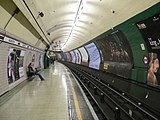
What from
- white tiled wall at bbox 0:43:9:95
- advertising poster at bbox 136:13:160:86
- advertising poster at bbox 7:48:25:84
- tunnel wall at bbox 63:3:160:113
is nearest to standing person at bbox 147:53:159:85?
advertising poster at bbox 136:13:160:86

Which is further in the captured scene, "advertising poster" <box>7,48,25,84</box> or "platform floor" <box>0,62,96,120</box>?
"advertising poster" <box>7,48,25,84</box>

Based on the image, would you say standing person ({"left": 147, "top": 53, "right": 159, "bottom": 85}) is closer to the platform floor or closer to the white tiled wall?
the platform floor

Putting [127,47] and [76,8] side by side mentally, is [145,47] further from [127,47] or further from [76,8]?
[76,8]

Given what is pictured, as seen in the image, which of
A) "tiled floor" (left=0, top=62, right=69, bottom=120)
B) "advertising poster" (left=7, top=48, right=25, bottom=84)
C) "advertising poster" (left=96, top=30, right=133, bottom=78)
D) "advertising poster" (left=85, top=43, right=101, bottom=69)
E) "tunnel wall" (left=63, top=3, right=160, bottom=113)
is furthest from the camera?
"advertising poster" (left=85, top=43, right=101, bottom=69)

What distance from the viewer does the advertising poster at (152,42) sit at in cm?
673

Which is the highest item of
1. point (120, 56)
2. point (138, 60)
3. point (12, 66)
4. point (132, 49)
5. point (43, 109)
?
point (132, 49)

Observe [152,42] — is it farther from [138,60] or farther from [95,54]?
[95,54]

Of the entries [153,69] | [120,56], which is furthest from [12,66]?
[153,69]

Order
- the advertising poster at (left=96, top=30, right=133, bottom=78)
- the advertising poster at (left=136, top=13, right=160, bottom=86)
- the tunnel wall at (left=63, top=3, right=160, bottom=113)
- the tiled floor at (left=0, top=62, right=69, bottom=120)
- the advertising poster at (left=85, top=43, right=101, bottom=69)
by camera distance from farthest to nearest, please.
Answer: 1. the advertising poster at (left=85, top=43, right=101, bottom=69)
2. the advertising poster at (left=96, top=30, right=133, bottom=78)
3. the tunnel wall at (left=63, top=3, right=160, bottom=113)
4. the advertising poster at (left=136, top=13, right=160, bottom=86)
5. the tiled floor at (left=0, top=62, right=69, bottom=120)

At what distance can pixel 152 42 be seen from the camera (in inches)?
294

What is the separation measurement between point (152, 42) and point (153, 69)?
1178mm

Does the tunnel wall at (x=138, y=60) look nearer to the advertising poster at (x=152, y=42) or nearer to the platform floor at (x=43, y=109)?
the advertising poster at (x=152, y=42)

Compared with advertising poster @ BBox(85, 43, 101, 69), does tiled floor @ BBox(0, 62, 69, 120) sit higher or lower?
lower

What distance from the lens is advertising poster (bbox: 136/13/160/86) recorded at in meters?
6.73
